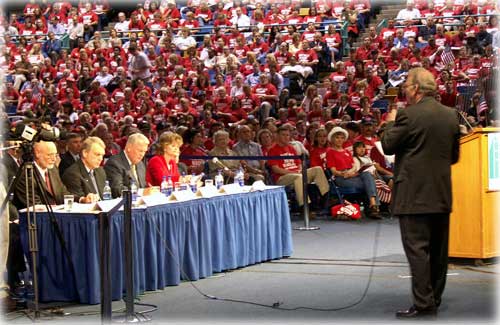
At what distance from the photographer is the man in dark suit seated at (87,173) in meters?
8.48

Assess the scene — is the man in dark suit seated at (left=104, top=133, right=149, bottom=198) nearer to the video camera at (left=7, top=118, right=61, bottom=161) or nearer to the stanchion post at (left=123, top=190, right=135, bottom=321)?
the video camera at (left=7, top=118, right=61, bottom=161)

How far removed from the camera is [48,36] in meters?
24.8

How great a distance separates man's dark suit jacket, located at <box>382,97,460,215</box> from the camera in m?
6.49

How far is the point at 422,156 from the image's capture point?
6.52 m

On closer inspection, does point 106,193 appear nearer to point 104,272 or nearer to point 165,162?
point 165,162

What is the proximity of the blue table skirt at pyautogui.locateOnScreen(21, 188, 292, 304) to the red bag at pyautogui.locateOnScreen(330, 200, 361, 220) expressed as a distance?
120 inches

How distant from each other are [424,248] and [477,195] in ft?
7.80

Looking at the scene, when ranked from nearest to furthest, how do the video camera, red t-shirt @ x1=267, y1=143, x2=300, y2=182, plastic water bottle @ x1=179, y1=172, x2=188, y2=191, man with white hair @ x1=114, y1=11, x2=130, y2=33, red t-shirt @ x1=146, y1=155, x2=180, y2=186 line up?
the video camera < plastic water bottle @ x1=179, y1=172, x2=188, y2=191 < red t-shirt @ x1=146, y1=155, x2=180, y2=186 < red t-shirt @ x1=267, y1=143, x2=300, y2=182 < man with white hair @ x1=114, y1=11, x2=130, y2=33

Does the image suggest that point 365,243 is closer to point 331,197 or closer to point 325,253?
point 325,253

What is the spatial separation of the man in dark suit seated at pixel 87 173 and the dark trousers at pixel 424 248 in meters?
3.09

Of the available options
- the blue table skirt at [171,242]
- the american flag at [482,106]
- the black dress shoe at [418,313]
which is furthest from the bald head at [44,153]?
the american flag at [482,106]

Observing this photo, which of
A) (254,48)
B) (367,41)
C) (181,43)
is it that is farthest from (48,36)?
(367,41)

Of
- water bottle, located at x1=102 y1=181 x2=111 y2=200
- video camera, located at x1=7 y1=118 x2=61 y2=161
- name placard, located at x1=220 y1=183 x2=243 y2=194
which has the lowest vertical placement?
→ name placard, located at x1=220 y1=183 x2=243 y2=194

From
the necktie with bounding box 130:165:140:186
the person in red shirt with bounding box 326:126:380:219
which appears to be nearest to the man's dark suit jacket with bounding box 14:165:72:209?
the necktie with bounding box 130:165:140:186
